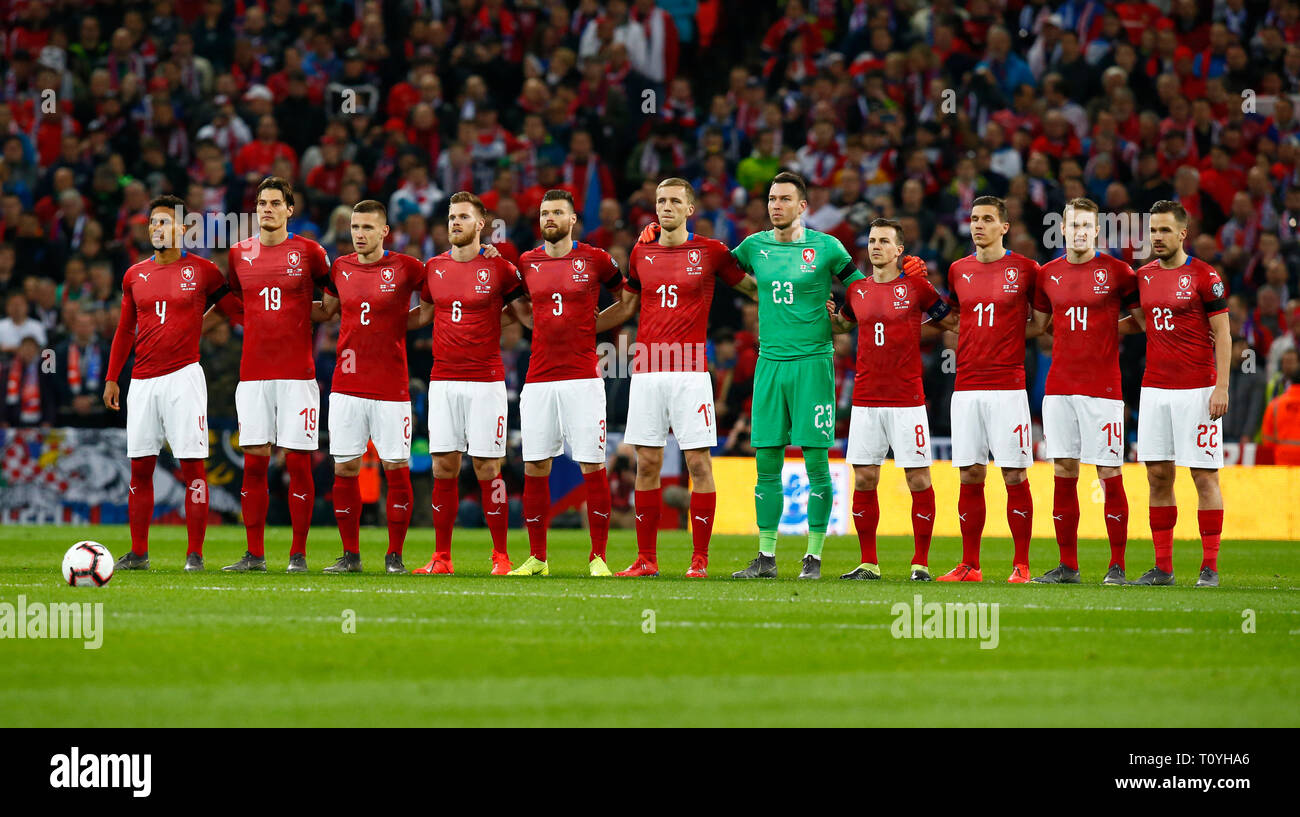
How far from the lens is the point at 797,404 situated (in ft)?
40.4

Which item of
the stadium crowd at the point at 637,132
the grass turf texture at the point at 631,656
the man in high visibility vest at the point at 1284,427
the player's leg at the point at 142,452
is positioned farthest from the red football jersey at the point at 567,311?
the man in high visibility vest at the point at 1284,427

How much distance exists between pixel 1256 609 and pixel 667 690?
185 inches

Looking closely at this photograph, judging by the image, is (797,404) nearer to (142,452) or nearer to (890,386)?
(890,386)

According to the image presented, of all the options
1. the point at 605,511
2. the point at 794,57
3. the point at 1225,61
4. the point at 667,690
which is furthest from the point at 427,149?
the point at 667,690

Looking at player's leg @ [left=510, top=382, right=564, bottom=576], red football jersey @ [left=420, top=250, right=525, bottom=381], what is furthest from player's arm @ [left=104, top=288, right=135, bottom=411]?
player's leg @ [left=510, top=382, right=564, bottom=576]

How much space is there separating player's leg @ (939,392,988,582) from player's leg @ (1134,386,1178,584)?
1141 mm

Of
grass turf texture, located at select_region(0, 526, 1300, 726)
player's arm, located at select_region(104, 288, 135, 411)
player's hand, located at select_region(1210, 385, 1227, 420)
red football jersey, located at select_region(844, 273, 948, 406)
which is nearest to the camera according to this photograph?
grass turf texture, located at select_region(0, 526, 1300, 726)

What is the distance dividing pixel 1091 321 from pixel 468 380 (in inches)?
179

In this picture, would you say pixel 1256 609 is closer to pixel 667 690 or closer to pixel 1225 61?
pixel 667 690

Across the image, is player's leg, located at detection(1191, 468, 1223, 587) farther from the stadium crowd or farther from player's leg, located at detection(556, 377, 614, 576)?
the stadium crowd

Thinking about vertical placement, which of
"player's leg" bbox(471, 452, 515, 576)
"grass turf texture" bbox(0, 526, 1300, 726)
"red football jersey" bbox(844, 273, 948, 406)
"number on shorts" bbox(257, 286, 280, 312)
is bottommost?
"grass turf texture" bbox(0, 526, 1300, 726)

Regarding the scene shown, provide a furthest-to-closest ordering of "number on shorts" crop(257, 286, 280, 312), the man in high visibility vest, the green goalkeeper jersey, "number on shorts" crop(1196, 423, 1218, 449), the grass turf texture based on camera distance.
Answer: the man in high visibility vest, "number on shorts" crop(257, 286, 280, 312), the green goalkeeper jersey, "number on shorts" crop(1196, 423, 1218, 449), the grass turf texture

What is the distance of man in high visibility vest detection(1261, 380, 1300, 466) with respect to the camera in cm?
1886

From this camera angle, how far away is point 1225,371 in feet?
39.4
